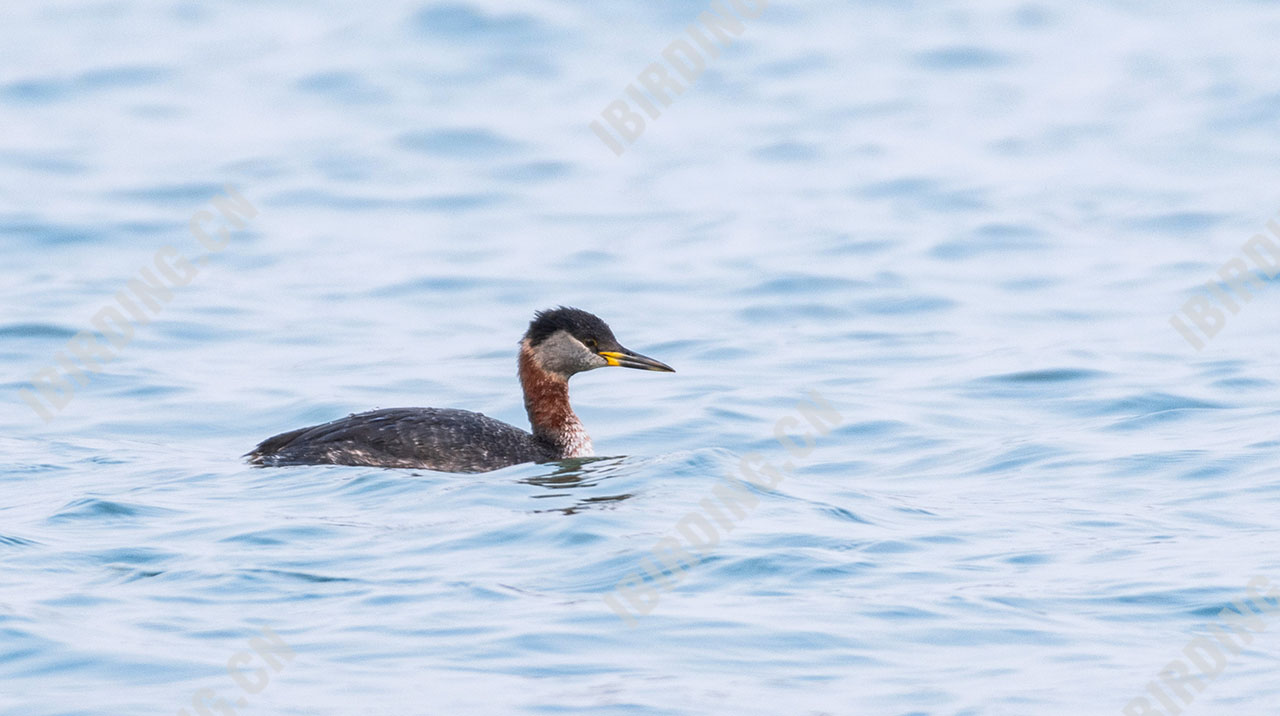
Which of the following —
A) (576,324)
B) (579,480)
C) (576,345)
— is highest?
(576,324)

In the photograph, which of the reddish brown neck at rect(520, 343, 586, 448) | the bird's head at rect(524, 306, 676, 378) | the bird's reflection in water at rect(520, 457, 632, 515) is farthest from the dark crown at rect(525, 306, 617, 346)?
the bird's reflection in water at rect(520, 457, 632, 515)

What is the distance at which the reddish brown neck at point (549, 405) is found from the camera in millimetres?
12492

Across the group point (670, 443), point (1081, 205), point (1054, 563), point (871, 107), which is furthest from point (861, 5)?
point (1054, 563)

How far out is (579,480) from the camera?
1151 cm

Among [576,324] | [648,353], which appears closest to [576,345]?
[576,324]

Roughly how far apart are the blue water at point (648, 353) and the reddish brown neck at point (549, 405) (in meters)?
0.65

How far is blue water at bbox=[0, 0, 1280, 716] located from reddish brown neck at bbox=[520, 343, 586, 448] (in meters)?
0.65

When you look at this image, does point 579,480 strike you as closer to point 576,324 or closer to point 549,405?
point 549,405

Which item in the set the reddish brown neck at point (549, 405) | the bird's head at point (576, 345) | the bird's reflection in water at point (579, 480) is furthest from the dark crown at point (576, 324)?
the bird's reflection in water at point (579, 480)

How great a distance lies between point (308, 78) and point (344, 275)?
7963 mm

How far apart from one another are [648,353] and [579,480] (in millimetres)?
4568

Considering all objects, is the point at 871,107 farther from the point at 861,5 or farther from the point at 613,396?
the point at 613,396

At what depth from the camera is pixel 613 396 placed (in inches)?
596

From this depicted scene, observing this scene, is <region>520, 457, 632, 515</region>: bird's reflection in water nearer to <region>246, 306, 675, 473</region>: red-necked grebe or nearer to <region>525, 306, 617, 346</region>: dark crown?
<region>246, 306, 675, 473</region>: red-necked grebe
